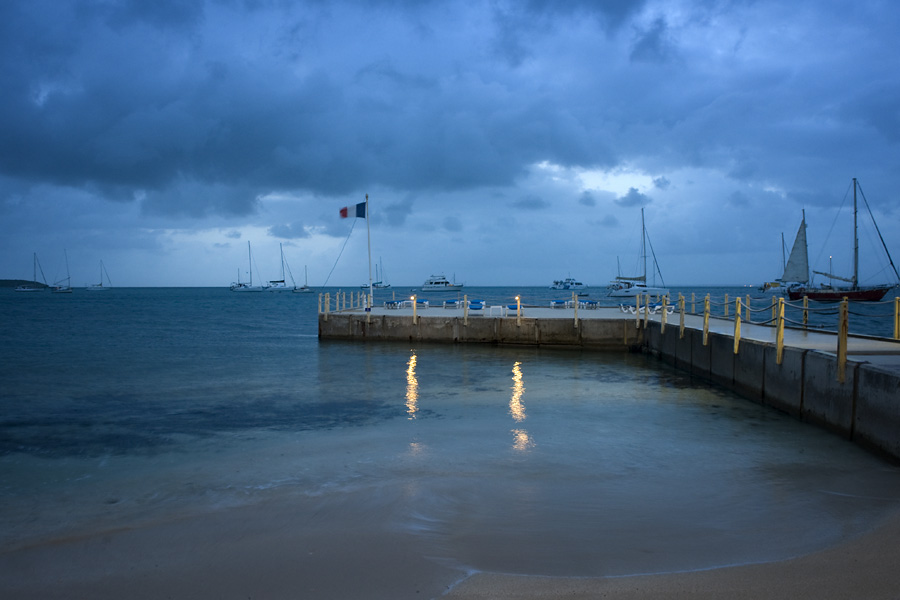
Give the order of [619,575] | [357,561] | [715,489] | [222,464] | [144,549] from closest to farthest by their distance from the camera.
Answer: [619,575] → [357,561] → [144,549] → [715,489] → [222,464]

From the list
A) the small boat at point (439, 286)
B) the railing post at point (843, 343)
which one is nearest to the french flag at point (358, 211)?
the railing post at point (843, 343)

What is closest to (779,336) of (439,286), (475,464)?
(475,464)

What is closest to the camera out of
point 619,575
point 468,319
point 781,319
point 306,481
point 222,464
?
point 619,575

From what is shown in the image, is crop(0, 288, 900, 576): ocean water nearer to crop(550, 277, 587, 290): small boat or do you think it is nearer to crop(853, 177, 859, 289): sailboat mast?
crop(853, 177, 859, 289): sailboat mast

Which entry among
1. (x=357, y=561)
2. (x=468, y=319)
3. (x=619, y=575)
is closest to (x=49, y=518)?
(x=357, y=561)

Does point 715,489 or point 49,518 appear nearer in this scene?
point 49,518

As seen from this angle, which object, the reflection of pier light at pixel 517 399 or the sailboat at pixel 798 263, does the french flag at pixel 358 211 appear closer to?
the reflection of pier light at pixel 517 399

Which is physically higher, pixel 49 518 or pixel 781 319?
pixel 781 319

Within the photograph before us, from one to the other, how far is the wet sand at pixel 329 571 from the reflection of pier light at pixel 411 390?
7193 mm

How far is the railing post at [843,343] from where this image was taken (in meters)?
9.83

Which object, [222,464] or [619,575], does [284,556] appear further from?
[222,464]

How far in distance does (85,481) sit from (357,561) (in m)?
5.48

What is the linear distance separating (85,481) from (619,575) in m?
7.77

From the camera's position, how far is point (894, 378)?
860cm
